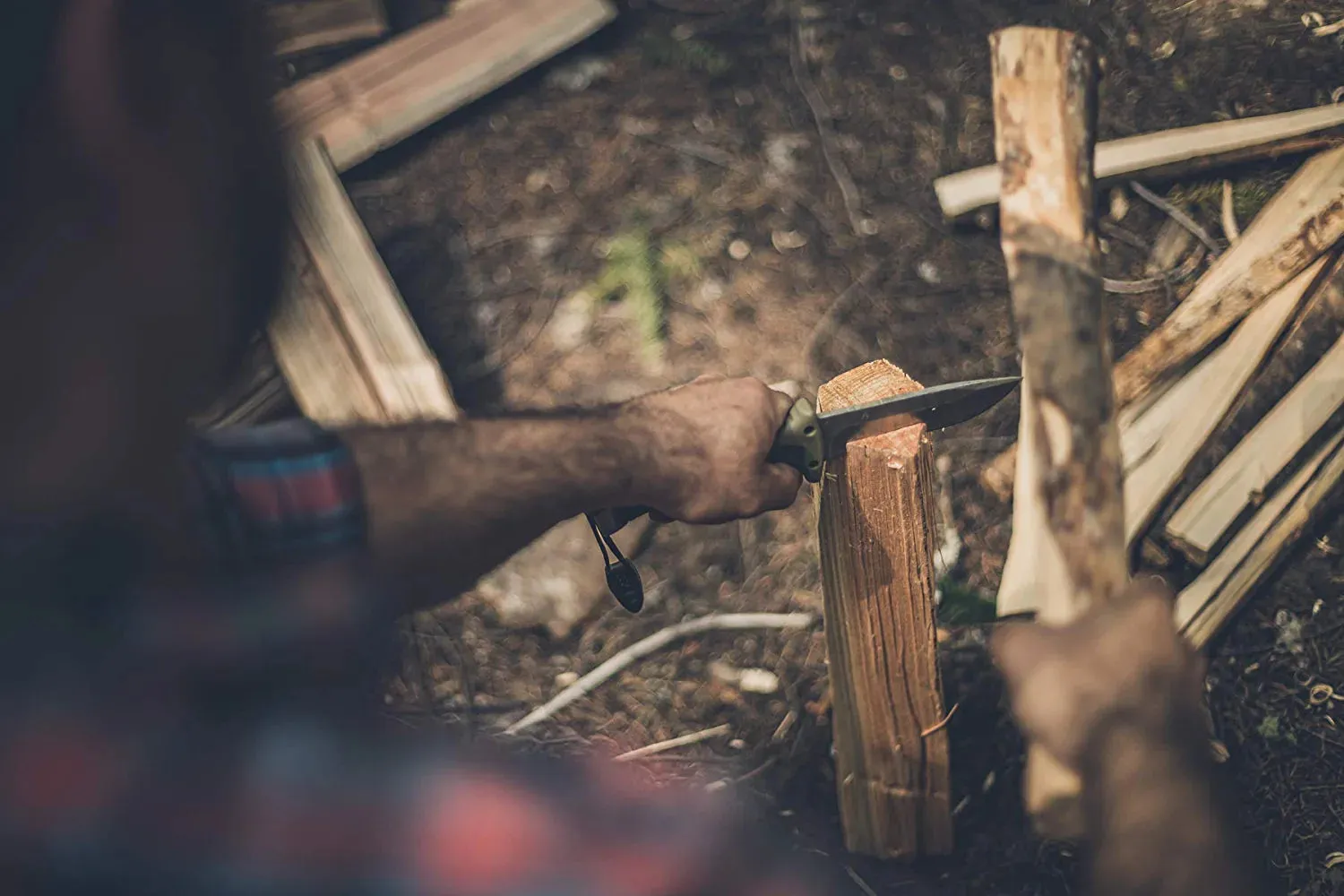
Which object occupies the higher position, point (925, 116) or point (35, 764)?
point (35, 764)

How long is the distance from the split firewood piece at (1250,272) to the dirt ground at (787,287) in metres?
0.29

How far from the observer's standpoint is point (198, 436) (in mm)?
1576

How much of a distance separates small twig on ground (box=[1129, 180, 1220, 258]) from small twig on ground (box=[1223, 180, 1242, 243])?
0.17ft

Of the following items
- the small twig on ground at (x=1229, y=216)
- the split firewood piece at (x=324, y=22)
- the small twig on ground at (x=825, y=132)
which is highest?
the split firewood piece at (x=324, y=22)

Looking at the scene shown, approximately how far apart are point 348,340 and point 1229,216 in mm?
2958

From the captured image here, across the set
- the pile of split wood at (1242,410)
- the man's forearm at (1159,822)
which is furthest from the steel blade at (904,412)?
the pile of split wood at (1242,410)

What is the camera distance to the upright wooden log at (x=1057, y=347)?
2.54 metres

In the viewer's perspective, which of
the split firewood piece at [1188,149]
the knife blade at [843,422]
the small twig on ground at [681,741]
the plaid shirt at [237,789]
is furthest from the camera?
the split firewood piece at [1188,149]

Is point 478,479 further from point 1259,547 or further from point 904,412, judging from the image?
point 1259,547

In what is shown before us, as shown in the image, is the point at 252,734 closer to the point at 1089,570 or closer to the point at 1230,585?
the point at 1089,570

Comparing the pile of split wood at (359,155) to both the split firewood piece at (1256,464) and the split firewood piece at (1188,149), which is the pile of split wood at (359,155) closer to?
the split firewood piece at (1188,149)

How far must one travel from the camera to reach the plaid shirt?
85 centimetres

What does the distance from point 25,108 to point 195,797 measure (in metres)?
0.61

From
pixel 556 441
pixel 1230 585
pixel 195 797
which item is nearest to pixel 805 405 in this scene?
pixel 556 441
